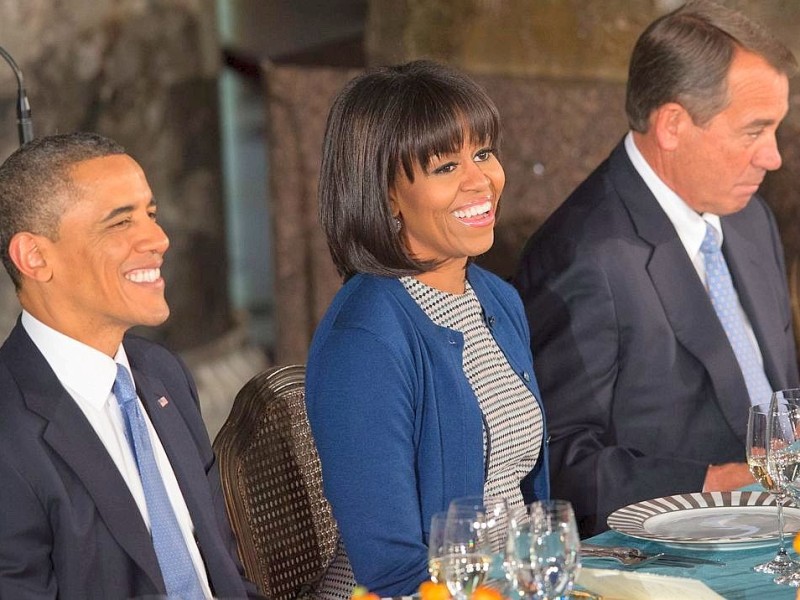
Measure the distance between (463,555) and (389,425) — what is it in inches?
25.1

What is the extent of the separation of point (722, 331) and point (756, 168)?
0.40 metres

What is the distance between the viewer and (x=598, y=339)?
2910mm

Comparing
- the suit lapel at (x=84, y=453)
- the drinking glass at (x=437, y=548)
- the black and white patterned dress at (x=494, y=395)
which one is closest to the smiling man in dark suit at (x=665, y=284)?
the black and white patterned dress at (x=494, y=395)

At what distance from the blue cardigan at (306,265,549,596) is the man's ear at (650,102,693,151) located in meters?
0.95

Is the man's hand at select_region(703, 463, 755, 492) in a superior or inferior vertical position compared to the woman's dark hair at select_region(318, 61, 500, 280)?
inferior

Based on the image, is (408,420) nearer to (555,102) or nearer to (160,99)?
(555,102)

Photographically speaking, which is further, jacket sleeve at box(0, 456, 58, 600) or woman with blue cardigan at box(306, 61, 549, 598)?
woman with blue cardigan at box(306, 61, 549, 598)

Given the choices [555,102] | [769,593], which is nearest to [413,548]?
[769,593]

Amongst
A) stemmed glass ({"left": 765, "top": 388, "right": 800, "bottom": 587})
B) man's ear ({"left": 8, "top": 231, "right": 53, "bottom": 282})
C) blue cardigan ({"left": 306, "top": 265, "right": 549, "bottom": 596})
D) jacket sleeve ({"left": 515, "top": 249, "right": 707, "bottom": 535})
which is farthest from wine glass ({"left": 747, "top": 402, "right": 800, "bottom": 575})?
man's ear ({"left": 8, "top": 231, "right": 53, "bottom": 282})

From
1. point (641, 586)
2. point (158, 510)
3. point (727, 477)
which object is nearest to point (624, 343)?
point (727, 477)

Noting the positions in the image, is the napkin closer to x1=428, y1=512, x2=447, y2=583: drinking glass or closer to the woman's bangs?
x1=428, y1=512, x2=447, y2=583: drinking glass

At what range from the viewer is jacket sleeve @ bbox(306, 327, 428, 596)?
221cm

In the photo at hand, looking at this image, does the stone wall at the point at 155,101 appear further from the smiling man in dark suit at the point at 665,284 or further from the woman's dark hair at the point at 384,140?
the woman's dark hair at the point at 384,140

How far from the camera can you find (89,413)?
6.79 feet
